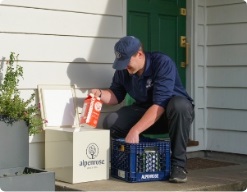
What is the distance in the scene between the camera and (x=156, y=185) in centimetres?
452

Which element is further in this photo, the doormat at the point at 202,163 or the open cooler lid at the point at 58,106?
the doormat at the point at 202,163

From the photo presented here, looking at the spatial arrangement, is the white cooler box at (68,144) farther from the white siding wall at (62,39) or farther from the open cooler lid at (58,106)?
the white siding wall at (62,39)

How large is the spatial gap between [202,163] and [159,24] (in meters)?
1.59

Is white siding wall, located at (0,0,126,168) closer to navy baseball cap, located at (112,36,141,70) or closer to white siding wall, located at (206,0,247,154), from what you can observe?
navy baseball cap, located at (112,36,141,70)

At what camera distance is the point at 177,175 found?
462 centimetres

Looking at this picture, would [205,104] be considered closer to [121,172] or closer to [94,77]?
[94,77]

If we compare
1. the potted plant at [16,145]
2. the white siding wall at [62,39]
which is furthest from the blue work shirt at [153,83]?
the potted plant at [16,145]

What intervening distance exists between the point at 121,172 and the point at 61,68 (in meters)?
1.13

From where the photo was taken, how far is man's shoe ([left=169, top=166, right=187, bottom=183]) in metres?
4.61

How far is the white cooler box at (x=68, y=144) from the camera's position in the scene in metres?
4.54

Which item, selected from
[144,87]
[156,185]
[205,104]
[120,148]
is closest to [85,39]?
[144,87]

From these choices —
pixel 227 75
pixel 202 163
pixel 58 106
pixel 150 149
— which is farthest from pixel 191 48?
pixel 150 149

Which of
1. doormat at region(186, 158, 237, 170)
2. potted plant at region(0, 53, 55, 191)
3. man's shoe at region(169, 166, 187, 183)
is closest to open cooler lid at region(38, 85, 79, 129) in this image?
potted plant at region(0, 53, 55, 191)

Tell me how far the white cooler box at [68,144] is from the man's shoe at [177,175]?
Answer: 55 cm
